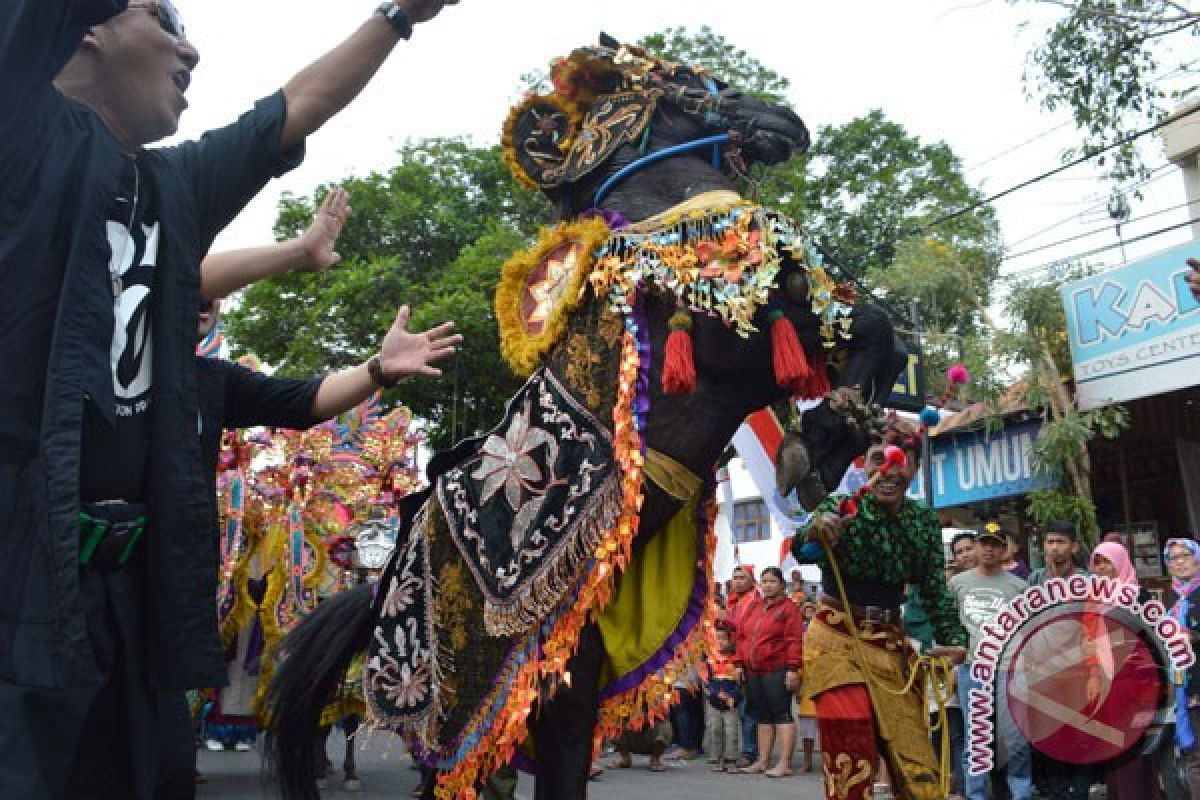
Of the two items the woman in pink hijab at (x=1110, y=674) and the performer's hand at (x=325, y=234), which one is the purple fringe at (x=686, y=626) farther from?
the woman in pink hijab at (x=1110, y=674)

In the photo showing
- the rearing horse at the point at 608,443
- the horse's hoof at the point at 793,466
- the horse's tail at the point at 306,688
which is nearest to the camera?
the rearing horse at the point at 608,443

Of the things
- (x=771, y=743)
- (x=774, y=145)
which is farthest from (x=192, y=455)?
(x=771, y=743)

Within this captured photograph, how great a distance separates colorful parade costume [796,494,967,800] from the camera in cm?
485

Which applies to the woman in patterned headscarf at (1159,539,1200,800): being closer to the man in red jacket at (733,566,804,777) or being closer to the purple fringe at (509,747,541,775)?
Answer: the purple fringe at (509,747,541,775)

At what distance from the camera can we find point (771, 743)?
1020cm

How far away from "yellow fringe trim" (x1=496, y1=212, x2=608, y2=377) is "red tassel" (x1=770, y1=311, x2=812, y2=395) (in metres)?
0.72

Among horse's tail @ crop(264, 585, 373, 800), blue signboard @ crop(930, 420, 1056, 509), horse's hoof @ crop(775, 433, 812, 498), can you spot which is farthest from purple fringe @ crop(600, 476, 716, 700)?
blue signboard @ crop(930, 420, 1056, 509)

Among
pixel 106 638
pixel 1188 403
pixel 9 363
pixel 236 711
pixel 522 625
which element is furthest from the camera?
pixel 1188 403

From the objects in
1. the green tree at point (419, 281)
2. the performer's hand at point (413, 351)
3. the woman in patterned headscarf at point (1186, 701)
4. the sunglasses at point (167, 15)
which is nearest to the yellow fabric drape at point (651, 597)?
the performer's hand at point (413, 351)

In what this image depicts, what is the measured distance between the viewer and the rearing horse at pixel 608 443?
13.1 ft

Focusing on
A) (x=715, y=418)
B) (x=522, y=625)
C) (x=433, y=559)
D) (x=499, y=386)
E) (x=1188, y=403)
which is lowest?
(x=522, y=625)

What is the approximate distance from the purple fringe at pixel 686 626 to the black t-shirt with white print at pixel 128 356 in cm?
254

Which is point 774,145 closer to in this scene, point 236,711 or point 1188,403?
point 236,711

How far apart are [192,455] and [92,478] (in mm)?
169
